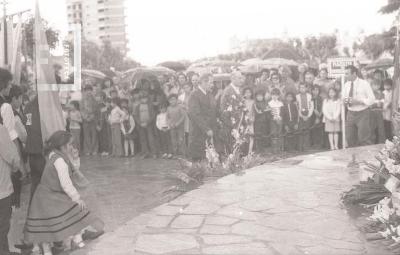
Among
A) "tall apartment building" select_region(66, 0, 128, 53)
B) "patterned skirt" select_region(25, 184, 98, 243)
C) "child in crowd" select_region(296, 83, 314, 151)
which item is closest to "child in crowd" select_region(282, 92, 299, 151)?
"child in crowd" select_region(296, 83, 314, 151)

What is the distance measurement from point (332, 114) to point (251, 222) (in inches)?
289

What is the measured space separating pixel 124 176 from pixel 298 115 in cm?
463

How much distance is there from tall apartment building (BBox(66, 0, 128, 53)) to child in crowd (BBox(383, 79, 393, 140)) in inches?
4356

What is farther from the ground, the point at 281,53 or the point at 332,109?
the point at 281,53

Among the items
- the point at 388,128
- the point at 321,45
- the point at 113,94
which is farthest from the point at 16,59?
the point at 321,45

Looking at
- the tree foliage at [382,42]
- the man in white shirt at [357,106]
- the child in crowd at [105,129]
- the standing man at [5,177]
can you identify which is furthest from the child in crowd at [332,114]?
the tree foliage at [382,42]

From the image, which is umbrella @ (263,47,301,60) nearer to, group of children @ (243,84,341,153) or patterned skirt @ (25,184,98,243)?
group of children @ (243,84,341,153)

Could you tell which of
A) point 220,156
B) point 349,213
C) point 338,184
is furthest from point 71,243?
point 220,156

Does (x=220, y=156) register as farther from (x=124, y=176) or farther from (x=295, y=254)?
(x=295, y=254)

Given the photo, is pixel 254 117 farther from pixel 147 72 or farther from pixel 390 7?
pixel 390 7

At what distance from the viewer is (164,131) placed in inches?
539

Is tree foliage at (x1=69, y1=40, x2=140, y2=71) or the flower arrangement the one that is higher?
tree foliage at (x1=69, y1=40, x2=140, y2=71)

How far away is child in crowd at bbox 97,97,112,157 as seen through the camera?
1493 cm

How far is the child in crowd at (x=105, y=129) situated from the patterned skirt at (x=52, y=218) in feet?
29.7
